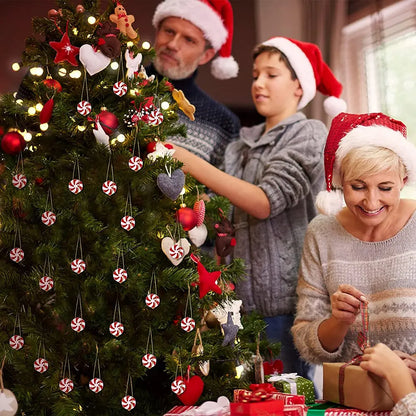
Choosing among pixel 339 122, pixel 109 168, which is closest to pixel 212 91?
pixel 339 122

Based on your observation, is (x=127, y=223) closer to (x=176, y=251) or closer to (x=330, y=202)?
(x=176, y=251)

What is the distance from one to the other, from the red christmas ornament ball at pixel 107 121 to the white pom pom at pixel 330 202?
695 millimetres

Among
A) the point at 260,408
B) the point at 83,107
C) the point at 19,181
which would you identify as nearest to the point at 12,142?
the point at 19,181

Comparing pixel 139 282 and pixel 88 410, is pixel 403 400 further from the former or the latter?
pixel 88 410

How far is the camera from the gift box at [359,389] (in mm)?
1530

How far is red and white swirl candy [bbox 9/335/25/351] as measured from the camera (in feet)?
5.49

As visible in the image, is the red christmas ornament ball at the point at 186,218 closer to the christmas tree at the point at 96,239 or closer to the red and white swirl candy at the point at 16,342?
the christmas tree at the point at 96,239

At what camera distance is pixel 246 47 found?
4.26 m

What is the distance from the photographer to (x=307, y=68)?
2.48 meters

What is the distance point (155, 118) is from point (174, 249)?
1.14ft

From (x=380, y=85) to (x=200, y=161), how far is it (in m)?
1.64

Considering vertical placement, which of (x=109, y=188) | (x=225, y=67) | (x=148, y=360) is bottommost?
(x=148, y=360)

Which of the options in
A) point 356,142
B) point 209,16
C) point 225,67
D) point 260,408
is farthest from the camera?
point 225,67

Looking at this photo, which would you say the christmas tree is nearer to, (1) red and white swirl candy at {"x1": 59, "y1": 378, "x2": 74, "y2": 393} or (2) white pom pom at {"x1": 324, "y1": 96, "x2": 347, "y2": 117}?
(1) red and white swirl candy at {"x1": 59, "y1": 378, "x2": 74, "y2": 393}
